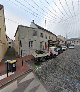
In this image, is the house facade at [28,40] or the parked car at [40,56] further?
the house facade at [28,40]

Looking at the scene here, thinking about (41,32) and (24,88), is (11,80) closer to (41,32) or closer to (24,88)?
(24,88)

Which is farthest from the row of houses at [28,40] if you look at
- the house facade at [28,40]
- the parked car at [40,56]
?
the parked car at [40,56]

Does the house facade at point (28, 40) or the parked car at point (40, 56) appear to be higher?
the house facade at point (28, 40)

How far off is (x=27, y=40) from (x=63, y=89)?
27.7 metres

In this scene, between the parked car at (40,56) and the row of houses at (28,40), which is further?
the row of houses at (28,40)

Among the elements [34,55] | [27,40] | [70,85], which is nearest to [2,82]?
[70,85]

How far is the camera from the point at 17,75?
56.3 feet

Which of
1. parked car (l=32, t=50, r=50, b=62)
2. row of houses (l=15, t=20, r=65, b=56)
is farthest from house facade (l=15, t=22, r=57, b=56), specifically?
parked car (l=32, t=50, r=50, b=62)

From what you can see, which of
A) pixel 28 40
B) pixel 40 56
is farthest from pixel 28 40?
pixel 40 56

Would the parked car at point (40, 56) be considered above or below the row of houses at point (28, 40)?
below

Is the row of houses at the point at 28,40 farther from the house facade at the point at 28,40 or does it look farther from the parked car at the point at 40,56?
the parked car at the point at 40,56

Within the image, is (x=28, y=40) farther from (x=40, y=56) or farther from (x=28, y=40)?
(x=40, y=56)

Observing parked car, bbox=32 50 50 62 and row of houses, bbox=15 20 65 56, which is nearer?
parked car, bbox=32 50 50 62

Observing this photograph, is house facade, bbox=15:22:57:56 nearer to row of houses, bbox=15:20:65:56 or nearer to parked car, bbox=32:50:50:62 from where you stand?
row of houses, bbox=15:20:65:56
